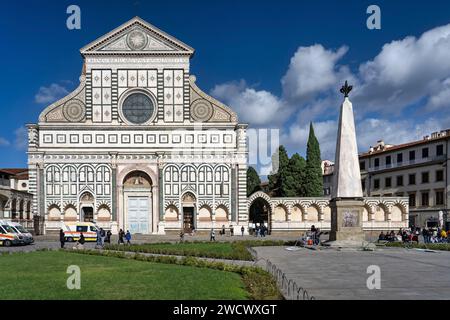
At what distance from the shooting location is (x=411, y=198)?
61.7 metres

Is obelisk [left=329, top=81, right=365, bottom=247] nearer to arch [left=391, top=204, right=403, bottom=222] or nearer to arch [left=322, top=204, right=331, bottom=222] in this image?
arch [left=322, top=204, right=331, bottom=222]

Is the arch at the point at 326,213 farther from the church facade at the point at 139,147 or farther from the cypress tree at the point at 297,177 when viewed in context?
the cypress tree at the point at 297,177

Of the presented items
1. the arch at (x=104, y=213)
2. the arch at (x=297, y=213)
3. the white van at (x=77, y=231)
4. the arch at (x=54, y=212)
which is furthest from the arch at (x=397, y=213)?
the arch at (x=54, y=212)

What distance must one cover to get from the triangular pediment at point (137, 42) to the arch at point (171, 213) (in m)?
17.0

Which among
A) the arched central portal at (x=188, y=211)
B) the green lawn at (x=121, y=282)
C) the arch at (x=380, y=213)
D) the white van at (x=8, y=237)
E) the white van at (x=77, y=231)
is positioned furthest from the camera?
the arch at (x=380, y=213)

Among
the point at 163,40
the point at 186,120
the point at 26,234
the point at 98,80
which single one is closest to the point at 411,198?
the point at 186,120

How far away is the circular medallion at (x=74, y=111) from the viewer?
51.9 m

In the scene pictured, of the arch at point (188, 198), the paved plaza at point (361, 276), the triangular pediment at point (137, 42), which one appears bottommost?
the paved plaza at point (361, 276)

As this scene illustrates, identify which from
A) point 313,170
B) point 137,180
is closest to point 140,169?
point 137,180

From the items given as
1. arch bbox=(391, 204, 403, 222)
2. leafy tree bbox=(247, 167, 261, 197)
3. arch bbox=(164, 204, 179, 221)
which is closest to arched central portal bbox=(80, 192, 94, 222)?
arch bbox=(164, 204, 179, 221)

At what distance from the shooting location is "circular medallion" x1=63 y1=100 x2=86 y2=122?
2045 inches

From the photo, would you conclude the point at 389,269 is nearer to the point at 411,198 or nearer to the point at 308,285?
the point at 308,285

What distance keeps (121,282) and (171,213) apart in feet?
122
